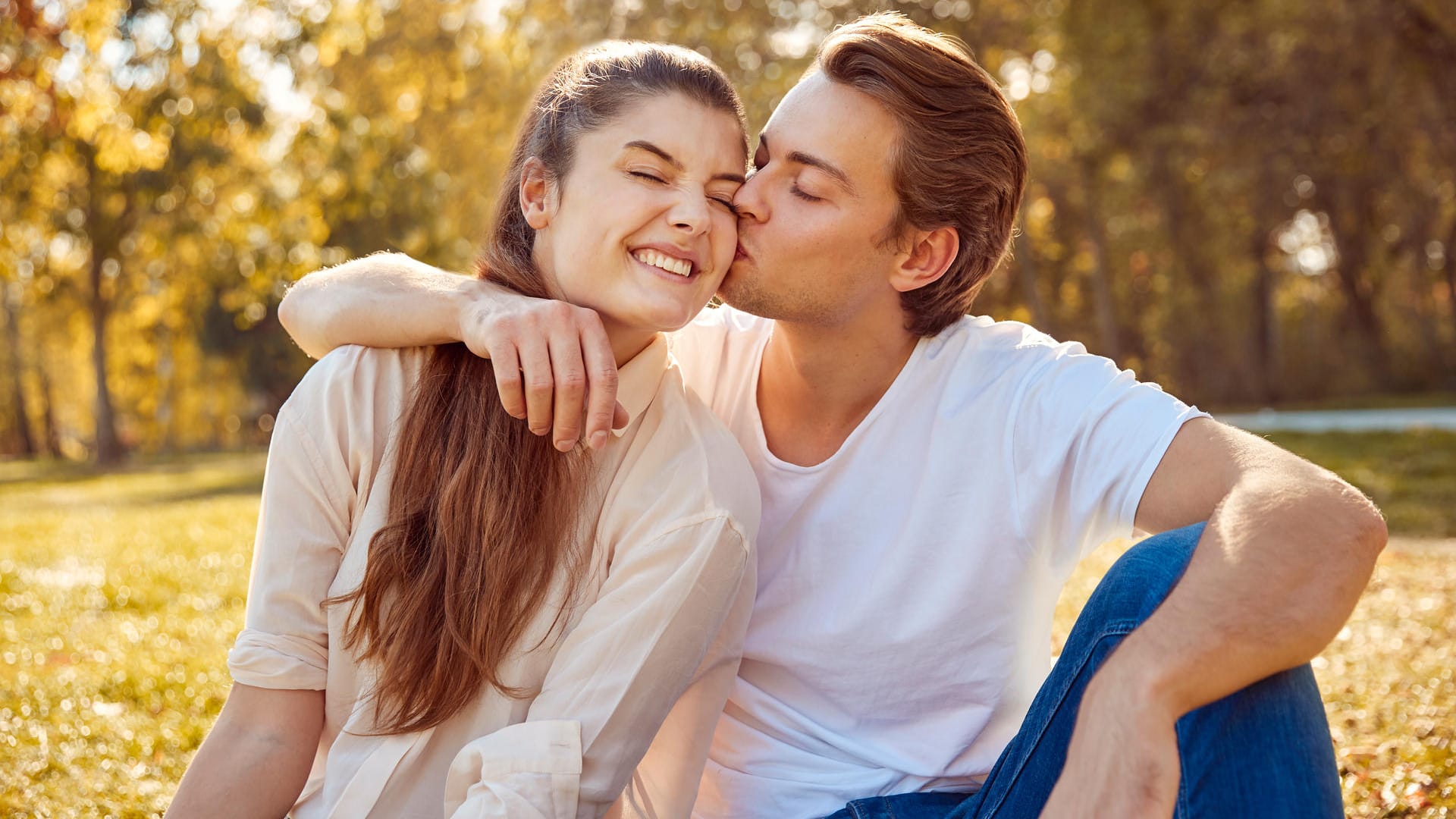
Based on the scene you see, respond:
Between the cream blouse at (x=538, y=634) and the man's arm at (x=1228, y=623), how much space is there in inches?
30.4

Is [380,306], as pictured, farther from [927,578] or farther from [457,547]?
[927,578]

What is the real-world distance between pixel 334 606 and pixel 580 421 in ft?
2.08

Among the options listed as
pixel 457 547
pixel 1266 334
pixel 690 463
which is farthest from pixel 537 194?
pixel 1266 334

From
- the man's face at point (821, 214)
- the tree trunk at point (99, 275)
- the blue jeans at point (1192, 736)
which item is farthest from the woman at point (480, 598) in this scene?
the tree trunk at point (99, 275)

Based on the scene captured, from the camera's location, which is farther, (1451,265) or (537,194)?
(1451,265)

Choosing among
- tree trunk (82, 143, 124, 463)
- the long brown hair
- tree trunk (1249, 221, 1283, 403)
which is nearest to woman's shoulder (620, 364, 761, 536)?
the long brown hair

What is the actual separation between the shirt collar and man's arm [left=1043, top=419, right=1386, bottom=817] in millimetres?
1112

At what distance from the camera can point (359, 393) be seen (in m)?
2.50

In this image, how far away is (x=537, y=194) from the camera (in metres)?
2.76

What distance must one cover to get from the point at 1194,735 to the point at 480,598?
4.46 feet

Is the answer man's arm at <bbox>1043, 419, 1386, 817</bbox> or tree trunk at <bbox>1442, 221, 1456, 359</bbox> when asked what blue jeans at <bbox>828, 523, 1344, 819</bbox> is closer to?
man's arm at <bbox>1043, 419, 1386, 817</bbox>

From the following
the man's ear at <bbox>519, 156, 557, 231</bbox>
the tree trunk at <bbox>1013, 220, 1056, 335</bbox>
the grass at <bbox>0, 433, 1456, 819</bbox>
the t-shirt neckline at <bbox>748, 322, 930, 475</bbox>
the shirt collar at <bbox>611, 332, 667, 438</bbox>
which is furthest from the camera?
the tree trunk at <bbox>1013, 220, 1056, 335</bbox>

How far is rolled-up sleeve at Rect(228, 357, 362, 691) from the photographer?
2.34 meters

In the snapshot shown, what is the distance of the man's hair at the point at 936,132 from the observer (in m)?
3.22
